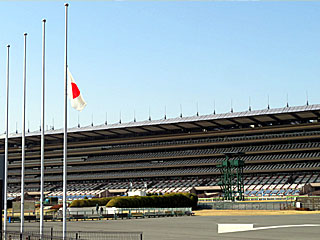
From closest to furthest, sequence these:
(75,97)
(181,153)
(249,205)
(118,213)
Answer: (75,97), (118,213), (249,205), (181,153)

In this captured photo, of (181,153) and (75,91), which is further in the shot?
(181,153)

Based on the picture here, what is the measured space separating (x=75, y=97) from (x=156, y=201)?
159 ft

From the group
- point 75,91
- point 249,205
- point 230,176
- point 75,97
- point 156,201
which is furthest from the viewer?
point 230,176

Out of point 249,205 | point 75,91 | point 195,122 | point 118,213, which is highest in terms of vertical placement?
point 195,122

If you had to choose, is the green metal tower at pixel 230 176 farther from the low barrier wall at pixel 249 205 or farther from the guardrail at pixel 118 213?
the guardrail at pixel 118 213

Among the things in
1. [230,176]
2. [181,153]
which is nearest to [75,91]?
[230,176]

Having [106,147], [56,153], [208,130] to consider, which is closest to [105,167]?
[106,147]

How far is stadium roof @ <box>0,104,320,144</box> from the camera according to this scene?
382 ft

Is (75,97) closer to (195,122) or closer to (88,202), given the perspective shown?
(88,202)

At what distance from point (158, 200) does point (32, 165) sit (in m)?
83.5

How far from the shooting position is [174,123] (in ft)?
421

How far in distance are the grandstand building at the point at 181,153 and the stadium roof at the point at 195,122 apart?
0.68ft

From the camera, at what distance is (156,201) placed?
244ft

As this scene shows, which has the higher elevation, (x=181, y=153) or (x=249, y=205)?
(x=181, y=153)
